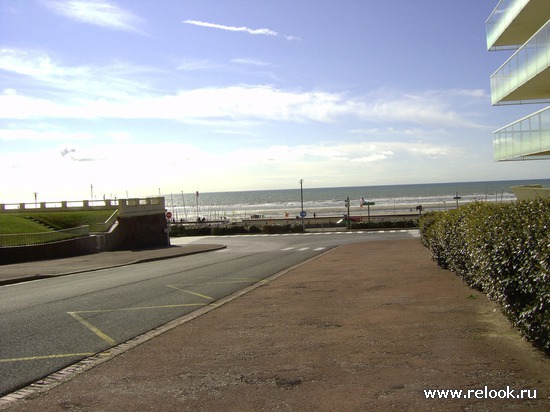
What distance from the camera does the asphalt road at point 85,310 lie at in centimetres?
731

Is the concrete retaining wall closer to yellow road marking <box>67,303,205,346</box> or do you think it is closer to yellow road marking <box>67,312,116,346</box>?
yellow road marking <box>67,303,205,346</box>

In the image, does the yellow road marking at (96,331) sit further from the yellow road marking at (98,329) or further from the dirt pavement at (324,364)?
the dirt pavement at (324,364)

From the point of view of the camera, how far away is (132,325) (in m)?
9.23

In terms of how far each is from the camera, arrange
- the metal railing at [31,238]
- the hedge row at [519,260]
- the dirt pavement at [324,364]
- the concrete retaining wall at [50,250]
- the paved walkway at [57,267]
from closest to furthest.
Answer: the dirt pavement at [324,364] < the hedge row at [519,260] < the paved walkway at [57,267] < the concrete retaining wall at [50,250] < the metal railing at [31,238]

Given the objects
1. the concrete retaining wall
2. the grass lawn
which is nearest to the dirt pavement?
the concrete retaining wall

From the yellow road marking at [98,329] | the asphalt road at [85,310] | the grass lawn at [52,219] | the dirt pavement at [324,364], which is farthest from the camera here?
the grass lawn at [52,219]

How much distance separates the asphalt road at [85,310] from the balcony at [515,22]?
47.8ft

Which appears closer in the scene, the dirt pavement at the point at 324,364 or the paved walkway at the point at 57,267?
the dirt pavement at the point at 324,364

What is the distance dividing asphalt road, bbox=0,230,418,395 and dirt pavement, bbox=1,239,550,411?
2.60 ft

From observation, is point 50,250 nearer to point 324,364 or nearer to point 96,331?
point 96,331

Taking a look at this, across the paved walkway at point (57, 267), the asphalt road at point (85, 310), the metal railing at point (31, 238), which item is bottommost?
the paved walkway at point (57, 267)

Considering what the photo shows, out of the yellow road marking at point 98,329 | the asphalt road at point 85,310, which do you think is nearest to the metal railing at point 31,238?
the asphalt road at point 85,310

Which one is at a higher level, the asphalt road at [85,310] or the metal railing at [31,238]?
the metal railing at [31,238]

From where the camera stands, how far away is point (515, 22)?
23203mm
